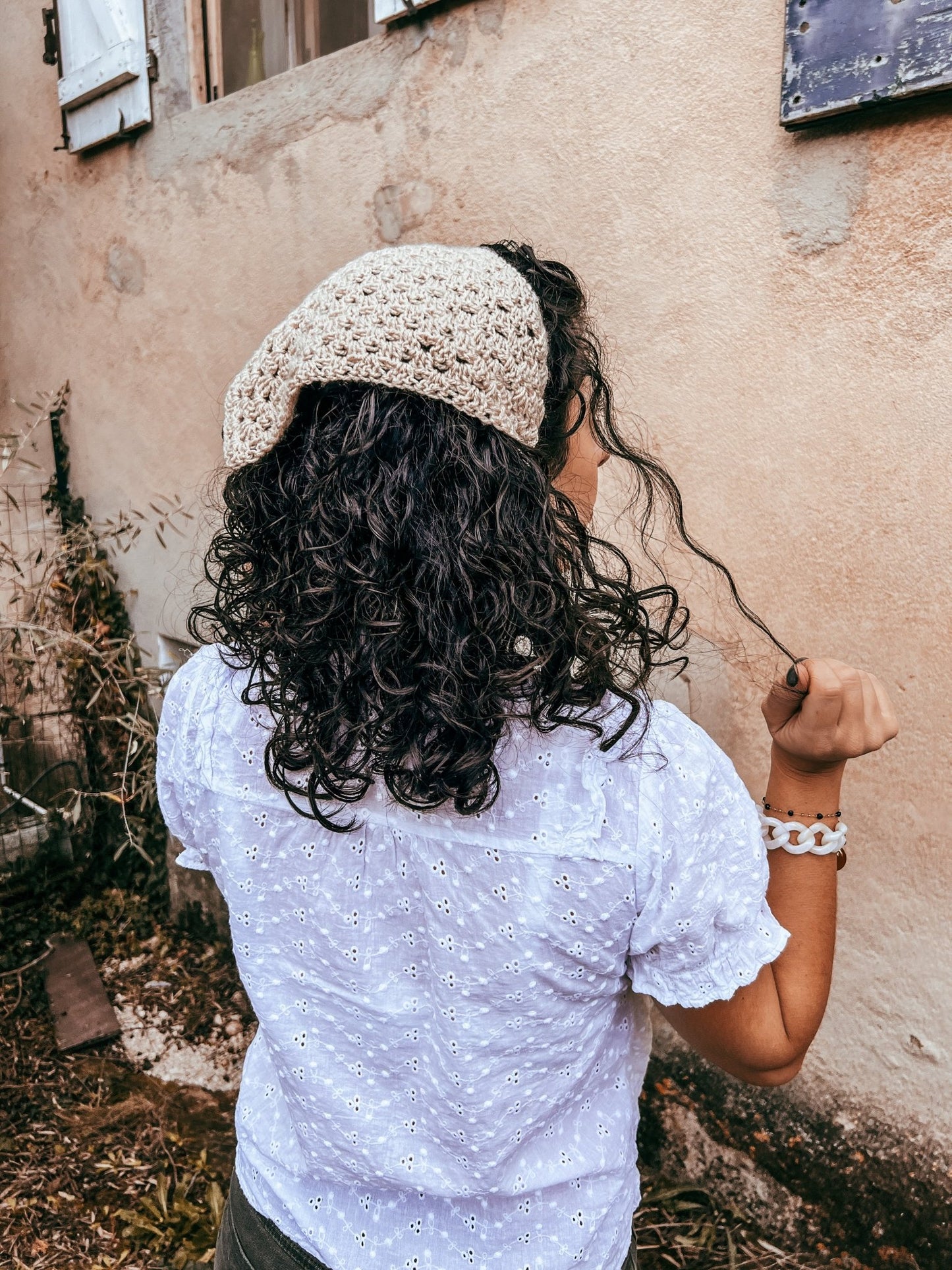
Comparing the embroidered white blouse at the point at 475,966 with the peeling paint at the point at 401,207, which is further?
the peeling paint at the point at 401,207

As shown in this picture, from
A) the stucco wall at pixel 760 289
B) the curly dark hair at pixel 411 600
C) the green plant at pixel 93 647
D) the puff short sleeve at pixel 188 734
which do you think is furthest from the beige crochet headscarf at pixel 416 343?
the green plant at pixel 93 647

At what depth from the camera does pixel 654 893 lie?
2.62 feet

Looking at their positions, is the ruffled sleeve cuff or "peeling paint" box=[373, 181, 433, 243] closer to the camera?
the ruffled sleeve cuff

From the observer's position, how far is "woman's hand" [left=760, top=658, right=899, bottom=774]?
92 cm

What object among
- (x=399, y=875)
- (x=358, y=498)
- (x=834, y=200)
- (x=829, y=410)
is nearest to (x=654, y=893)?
(x=399, y=875)

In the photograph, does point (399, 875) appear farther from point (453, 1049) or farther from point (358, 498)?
point (358, 498)

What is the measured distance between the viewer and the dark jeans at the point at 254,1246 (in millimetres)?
1028

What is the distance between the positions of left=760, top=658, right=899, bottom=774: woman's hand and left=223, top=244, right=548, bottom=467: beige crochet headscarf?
0.41 metres

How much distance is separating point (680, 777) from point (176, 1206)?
7.67 feet

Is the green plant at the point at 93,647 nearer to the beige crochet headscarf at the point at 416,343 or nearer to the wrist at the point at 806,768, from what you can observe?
the beige crochet headscarf at the point at 416,343

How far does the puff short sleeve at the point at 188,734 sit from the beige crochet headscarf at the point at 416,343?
284 millimetres

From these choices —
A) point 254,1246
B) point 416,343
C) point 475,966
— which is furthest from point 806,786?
point 254,1246

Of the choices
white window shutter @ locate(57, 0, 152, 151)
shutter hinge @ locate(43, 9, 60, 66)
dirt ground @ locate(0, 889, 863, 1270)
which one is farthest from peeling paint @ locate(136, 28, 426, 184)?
dirt ground @ locate(0, 889, 863, 1270)

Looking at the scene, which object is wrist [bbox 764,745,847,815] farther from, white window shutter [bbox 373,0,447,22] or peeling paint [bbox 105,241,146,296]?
peeling paint [bbox 105,241,146,296]
